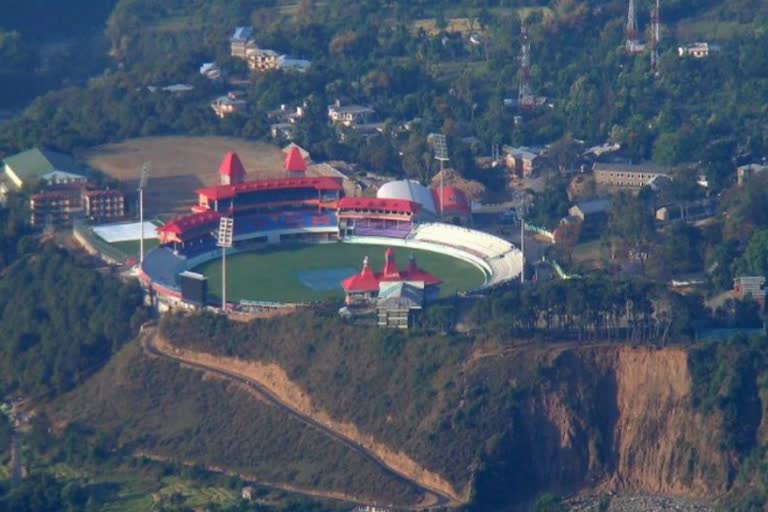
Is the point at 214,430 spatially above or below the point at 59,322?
below

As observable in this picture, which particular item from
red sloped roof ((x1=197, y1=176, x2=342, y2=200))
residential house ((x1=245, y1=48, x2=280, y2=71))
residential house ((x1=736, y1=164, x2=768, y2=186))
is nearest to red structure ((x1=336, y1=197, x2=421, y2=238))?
red sloped roof ((x1=197, y1=176, x2=342, y2=200))

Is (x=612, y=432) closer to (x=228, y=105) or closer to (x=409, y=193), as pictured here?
(x=409, y=193)

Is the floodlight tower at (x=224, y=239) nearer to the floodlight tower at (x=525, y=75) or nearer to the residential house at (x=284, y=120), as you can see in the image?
the residential house at (x=284, y=120)

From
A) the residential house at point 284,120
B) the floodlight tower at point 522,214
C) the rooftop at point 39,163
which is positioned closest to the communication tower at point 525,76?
the residential house at point 284,120

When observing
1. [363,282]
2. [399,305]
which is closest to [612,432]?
[399,305]

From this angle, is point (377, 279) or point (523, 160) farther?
point (523, 160)
